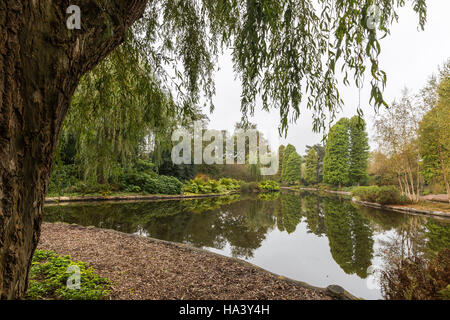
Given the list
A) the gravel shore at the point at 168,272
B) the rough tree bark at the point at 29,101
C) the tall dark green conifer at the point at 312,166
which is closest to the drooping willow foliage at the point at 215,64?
the rough tree bark at the point at 29,101

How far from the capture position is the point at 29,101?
1048 mm

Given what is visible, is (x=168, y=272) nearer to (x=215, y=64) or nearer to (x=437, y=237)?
(x=215, y=64)

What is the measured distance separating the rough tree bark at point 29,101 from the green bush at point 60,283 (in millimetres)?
761

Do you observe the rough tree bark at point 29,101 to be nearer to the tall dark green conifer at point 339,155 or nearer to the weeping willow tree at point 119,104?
the weeping willow tree at point 119,104

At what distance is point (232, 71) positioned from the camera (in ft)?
9.50

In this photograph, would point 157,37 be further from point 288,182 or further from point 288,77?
point 288,182

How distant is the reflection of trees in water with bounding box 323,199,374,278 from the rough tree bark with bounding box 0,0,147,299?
12.8ft

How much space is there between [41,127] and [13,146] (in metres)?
0.15

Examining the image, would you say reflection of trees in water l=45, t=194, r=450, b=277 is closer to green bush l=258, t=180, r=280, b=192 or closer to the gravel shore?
the gravel shore

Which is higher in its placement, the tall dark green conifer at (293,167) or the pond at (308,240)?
the tall dark green conifer at (293,167)

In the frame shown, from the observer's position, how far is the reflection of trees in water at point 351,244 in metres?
3.46

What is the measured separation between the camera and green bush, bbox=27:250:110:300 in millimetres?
1746

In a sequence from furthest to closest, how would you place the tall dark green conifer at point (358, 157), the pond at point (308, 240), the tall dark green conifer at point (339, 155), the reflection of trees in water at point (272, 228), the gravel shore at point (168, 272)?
the tall dark green conifer at point (339, 155) < the tall dark green conifer at point (358, 157) < the reflection of trees in water at point (272, 228) < the pond at point (308, 240) < the gravel shore at point (168, 272)

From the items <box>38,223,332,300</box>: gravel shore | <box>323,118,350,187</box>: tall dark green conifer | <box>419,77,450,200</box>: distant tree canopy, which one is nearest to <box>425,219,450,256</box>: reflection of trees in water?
<box>38,223,332,300</box>: gravel shore
